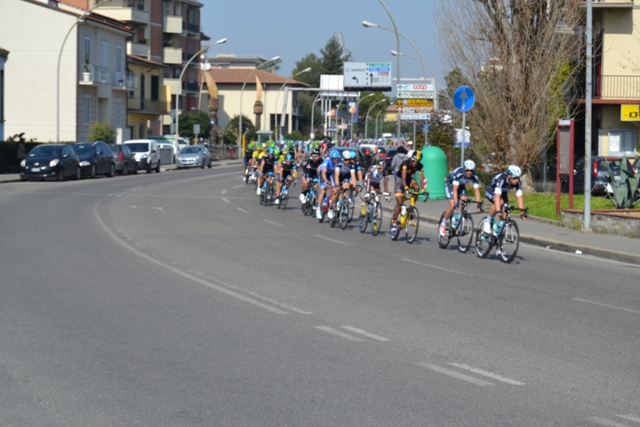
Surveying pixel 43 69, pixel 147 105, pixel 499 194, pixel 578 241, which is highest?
pixel 43 69

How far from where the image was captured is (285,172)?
27078 millimetres

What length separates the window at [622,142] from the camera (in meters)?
43.5

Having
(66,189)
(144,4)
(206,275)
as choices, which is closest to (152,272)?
(206,275)

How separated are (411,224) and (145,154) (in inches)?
1449

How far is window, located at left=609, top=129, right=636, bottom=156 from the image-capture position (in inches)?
1711

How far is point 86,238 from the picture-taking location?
17.7 meters

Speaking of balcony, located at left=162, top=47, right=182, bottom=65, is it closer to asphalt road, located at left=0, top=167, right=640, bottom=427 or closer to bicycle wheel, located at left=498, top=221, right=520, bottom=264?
asphalt road, located at left=0, top=167, right=640, bottom=427

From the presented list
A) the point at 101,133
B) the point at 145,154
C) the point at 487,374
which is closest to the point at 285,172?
the point at 487,374

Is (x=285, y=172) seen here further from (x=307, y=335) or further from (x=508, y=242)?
(x=307, y=335)

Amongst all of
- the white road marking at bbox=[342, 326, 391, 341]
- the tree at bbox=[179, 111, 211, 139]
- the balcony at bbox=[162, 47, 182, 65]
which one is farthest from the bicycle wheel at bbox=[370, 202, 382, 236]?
the balcony at bbox=[162, 47, 182, 65]

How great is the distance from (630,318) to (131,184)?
3102cm

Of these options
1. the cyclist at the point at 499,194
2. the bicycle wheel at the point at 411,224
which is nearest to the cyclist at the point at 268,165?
the bicycle wheel at the point at 411,224

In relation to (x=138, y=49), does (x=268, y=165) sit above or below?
below

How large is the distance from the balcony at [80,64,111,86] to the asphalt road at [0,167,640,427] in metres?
43.3
